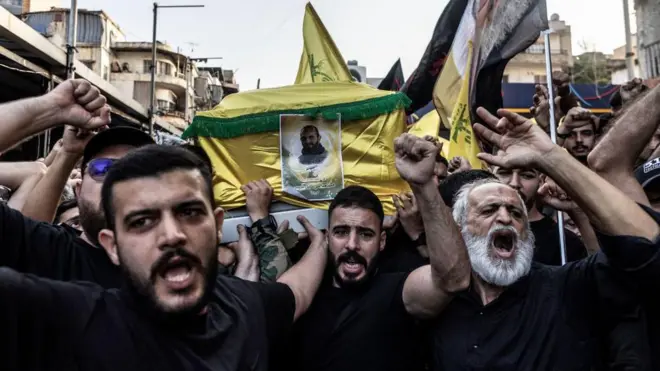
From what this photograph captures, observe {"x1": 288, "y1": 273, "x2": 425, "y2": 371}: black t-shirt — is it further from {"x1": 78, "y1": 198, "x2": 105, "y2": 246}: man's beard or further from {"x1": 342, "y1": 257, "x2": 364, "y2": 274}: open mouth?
{"x1": 78, "y1": 198, "x2": 105, "y2": 246}: man's beard

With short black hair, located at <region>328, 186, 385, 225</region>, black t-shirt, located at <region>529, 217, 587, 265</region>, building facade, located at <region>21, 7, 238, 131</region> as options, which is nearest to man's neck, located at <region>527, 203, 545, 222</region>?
black t-shirt, located at <region>529, 217, 587, 265</region>

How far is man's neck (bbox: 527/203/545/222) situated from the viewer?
3.67m

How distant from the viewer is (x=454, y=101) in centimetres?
423

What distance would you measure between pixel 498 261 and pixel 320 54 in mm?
2287

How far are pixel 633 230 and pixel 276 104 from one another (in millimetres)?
2243

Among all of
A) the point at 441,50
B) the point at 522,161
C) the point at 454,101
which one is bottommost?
the point at 522,161

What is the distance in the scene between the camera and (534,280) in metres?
2.57

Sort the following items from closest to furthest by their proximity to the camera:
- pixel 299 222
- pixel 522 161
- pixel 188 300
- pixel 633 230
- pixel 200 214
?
pixel 188 300 → pixel 200 214 → pixel 633 230 → pixel 522 161 → pixel 299 222

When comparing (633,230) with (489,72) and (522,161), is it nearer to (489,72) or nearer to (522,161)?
(522,161)

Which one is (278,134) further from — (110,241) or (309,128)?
(110,241)

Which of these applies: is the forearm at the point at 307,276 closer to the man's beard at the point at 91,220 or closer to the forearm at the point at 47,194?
the man's beard at the point at 91,220

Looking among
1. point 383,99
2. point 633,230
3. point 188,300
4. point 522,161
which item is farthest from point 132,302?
point 383,99

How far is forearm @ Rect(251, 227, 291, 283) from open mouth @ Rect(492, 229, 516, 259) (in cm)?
113

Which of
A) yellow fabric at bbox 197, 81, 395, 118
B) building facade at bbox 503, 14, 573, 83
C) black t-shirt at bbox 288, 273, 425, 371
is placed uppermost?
building facade at bbox 503, 14, 573, 83
